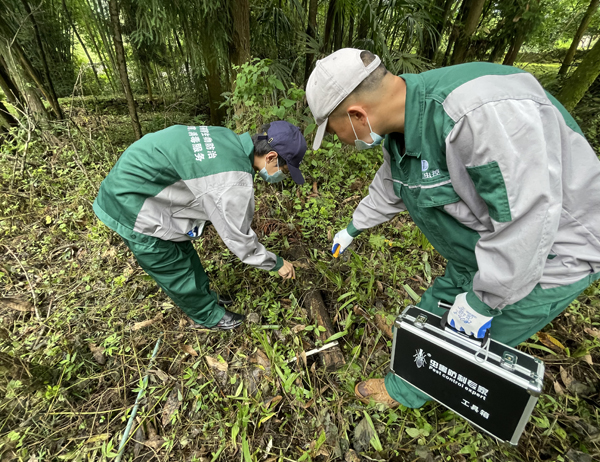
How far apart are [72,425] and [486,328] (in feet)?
8.55

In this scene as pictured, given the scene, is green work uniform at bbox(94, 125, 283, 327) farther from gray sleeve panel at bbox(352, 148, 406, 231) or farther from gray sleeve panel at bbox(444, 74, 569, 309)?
gray sleeve panel at bbox(444, 74, 569, 309)

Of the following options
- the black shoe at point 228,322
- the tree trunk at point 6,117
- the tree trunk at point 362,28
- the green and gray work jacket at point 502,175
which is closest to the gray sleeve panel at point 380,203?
the green and gray work jacket at point 502,175

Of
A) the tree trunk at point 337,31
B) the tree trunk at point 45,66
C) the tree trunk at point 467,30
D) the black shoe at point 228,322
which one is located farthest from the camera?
the tree trunk at point 467,30

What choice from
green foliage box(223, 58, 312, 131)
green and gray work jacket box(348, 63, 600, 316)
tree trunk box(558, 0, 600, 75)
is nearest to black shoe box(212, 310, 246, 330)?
green and gray work jacket box(348, 63, 600, 316)

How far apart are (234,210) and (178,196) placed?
0.45m

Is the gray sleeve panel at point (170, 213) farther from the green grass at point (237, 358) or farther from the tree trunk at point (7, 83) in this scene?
the tree trunk at point (7, 83)

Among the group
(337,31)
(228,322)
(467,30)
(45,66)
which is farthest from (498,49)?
(45,66)

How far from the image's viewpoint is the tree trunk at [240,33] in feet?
12.0

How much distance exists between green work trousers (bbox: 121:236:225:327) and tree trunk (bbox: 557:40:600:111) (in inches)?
262

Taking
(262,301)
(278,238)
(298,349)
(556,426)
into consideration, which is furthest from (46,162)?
(556,426)

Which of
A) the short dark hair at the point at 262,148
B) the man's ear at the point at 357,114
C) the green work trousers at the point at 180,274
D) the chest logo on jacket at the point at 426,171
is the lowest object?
the green work trousers at the point at 180,274

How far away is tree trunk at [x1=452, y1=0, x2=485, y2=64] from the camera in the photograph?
452 centimetres

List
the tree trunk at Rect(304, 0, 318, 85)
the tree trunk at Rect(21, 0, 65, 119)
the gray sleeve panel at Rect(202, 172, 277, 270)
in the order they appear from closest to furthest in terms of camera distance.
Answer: the gray sleeve panel at Rect(202, 172, 277, 270) < the tree trunk at Rect(21, 0, 65, 119) < the tree trunk at Rect(304, 0, 318, 85)

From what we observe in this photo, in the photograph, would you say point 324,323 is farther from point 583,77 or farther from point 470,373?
point 583,77
